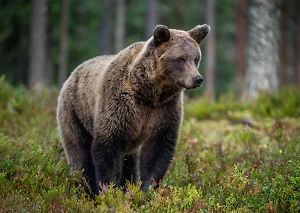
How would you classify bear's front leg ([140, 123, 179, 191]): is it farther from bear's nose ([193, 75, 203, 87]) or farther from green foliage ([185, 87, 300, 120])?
green foliage ([185, 87, 300, 120])

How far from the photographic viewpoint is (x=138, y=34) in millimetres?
34094

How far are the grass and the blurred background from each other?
5.42 meters

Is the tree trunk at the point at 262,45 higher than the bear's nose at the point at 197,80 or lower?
lower

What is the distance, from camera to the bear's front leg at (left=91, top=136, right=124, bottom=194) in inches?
237

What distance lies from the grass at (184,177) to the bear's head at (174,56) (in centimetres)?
122

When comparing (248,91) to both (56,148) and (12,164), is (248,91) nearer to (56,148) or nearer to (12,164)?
(56,148)

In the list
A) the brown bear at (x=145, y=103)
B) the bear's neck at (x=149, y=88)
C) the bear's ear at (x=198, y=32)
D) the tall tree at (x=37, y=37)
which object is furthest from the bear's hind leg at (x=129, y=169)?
the tall tree at (x=37, y=37)

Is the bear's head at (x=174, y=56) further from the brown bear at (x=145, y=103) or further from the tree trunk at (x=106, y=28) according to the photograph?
the tree trunk at (x=106, y=28)

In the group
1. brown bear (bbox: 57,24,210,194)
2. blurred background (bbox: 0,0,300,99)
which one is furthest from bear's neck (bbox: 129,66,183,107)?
blurred background (bbox: 0,0,300,99)

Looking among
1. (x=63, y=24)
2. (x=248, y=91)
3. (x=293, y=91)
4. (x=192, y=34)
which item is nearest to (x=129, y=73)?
(x=192, y=34)

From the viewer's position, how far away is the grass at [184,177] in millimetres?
5168

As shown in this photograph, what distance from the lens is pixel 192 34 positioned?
21.2 feet

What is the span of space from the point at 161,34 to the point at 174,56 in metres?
0.30

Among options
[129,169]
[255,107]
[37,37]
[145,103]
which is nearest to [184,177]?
[129,169]
